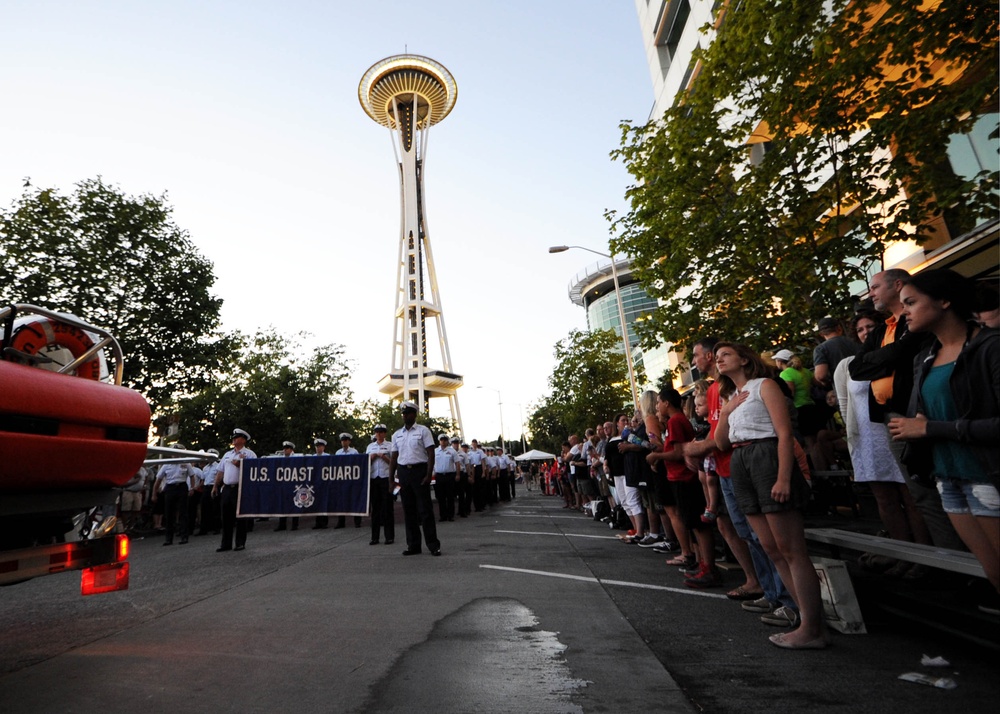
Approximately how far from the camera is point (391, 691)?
2723 millimetres

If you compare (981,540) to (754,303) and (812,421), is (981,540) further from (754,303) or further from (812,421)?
(754,303)

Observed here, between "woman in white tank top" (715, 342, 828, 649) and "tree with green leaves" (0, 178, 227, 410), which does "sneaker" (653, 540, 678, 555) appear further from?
"tree with green leaves" (0, 178, 227, 410)

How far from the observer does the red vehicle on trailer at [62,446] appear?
2.84 m

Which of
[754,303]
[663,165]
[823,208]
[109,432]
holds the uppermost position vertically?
[663,165]

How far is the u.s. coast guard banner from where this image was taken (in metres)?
11.8

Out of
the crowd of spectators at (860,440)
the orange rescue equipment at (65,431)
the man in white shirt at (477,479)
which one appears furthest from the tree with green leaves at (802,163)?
the man in white shirt at (477,479)

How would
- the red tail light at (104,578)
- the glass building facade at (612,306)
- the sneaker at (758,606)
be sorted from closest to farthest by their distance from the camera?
the red tail light at (104,578) < the sneaker at (758,606) < the glass building facade at (612,306)

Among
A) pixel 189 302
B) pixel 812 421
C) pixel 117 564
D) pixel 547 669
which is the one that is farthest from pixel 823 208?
pixel 189 302

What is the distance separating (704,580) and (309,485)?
9191mm

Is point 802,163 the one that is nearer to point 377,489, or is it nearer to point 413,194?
point 377,489

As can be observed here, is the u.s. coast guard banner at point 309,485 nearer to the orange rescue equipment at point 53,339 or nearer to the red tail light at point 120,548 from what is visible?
the red tail light at point 120,548

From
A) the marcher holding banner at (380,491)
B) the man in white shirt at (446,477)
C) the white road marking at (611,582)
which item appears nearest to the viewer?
the white road marking at (611,582)

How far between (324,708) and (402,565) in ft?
13.6

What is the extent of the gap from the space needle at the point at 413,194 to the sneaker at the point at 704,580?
7454 centimetres
